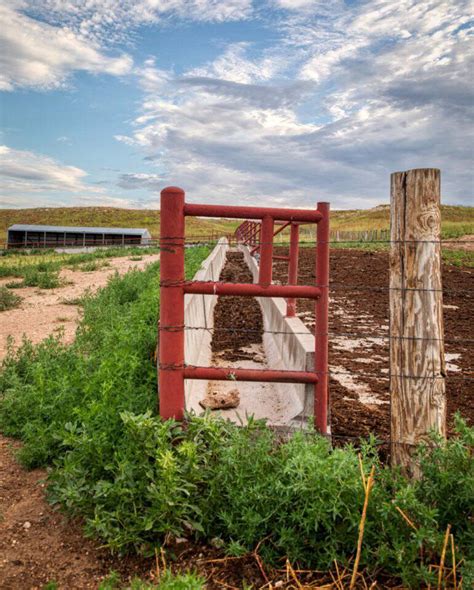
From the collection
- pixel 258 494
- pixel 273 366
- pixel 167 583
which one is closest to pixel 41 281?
pixel 273 366

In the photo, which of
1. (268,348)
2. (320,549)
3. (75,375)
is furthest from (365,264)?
(320,549)

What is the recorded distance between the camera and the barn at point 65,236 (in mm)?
51094

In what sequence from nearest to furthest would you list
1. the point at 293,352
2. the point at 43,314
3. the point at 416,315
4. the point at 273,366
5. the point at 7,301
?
the point at 416,315
the point at 293,352
the point at 273,366
the point at 43,314
the point at 7,301

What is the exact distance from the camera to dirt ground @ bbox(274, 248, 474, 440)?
4.73 m

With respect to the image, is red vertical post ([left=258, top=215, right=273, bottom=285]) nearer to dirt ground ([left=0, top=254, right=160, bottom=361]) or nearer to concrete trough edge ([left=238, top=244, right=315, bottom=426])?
concrete trough edge ([left=238, top=244, right=315, bottom=426])

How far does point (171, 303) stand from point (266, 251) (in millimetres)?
758

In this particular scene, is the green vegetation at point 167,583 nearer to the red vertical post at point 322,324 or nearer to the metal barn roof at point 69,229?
the red vertical post at point 322,324

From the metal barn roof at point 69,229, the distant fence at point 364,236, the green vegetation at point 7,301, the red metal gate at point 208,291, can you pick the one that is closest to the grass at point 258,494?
the red metal gate at point 208,291

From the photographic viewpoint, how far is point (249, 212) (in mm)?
3662

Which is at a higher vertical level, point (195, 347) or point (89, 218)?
point (89, 218)

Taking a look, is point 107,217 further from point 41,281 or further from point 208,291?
point 208,291

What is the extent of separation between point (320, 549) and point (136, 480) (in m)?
1.05

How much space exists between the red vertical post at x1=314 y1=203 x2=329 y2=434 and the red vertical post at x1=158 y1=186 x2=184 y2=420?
3.03 ft

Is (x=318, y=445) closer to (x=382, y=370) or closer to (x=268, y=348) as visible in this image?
(x=382, y=370)
